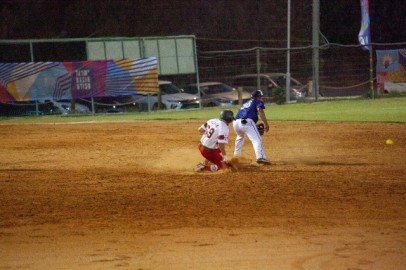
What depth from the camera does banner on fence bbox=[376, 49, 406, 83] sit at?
3678 cm

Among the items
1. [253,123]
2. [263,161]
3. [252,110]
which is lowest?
[263,161]

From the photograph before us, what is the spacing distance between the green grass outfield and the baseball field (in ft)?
18.2

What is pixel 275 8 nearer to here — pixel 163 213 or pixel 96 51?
pixel 96 51

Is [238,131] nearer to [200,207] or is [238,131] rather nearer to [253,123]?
[253,123]

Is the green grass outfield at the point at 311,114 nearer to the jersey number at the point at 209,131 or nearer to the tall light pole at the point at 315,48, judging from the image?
the tall light pole at the point at 315,48

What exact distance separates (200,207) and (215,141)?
3.40 meters

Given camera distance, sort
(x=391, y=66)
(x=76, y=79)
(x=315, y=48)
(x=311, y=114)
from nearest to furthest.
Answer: (x=311, y=114), (x=76, y=79), (x=315, y=48), (x=391, y=66)

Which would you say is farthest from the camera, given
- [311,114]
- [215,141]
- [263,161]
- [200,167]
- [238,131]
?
[311,114]

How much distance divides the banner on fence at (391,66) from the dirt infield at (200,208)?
17713 millimetres

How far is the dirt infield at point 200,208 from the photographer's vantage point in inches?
343

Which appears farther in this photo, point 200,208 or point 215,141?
point 215,141

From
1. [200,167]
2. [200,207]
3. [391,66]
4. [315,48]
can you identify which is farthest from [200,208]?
[391,66]

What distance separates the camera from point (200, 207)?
11.4 m

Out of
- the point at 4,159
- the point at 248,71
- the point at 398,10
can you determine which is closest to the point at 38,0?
the point at 248,71
